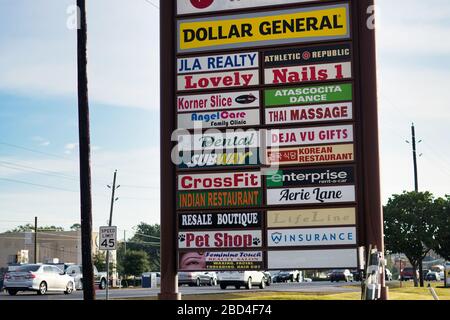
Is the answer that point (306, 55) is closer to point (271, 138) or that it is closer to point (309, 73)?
point (309, 73)

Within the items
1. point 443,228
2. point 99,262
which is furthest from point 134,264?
point 443,228

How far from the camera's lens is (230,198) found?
1664 cm

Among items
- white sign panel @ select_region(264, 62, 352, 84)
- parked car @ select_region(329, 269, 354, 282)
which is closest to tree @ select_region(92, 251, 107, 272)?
parked car @ select_region(329, 269, 354, 282)

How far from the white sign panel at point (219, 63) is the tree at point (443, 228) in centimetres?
3567

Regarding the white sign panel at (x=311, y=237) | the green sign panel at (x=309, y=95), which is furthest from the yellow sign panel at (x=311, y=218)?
the green sign panel at (x=309, y=95)

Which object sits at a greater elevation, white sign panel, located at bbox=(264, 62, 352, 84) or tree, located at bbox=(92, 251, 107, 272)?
white sign panel, located at bbox=(264, 62, 352, 84)

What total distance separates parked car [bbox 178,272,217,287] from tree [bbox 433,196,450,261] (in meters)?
15.8

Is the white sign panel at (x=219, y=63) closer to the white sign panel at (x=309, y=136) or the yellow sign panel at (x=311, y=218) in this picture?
the white sign panel at (x=309, y=136)

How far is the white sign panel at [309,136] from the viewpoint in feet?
53.1

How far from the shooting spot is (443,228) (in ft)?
161

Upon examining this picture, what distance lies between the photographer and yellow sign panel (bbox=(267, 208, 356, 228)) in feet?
52.3

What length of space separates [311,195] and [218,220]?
7.30ft

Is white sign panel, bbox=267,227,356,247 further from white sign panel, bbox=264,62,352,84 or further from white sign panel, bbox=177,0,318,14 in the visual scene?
white sign panel, bbox=177,0,318,14

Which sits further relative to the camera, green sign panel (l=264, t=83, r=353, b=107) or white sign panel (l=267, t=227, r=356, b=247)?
green sign panel (l=264, t=83, r=353, b=107)
